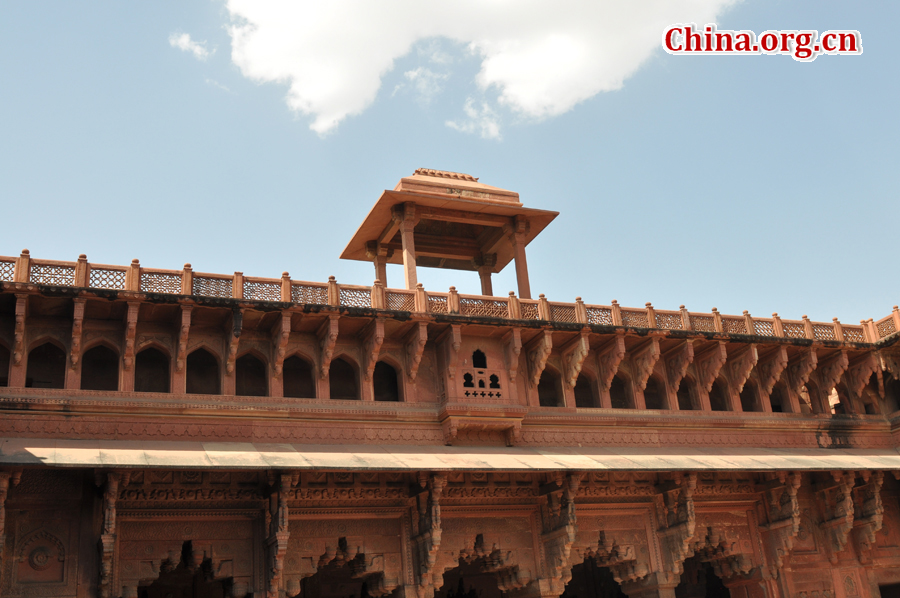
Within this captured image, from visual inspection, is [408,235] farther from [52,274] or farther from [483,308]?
[52,274]

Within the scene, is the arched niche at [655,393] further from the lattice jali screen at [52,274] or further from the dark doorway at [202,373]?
the lattice jali screen at [52,274]

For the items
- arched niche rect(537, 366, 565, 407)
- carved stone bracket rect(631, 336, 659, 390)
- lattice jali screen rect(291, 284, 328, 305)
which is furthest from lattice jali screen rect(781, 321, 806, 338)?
lattice jali screen rect(291, 284, 328, 305)

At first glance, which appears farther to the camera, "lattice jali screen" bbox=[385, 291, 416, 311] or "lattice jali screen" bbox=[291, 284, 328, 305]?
"lattice jali screen" bbox=[385, 291, 416, 311]

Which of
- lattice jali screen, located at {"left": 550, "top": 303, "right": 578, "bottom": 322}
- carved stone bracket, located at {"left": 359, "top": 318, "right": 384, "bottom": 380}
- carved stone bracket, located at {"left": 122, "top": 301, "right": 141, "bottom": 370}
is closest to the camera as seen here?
carved stone bracket, located at {"left": 122, "top": 301, "right": 141, "bottom": 370}

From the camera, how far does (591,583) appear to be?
20.8 m

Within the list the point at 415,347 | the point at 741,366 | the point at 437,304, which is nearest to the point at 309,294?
the point at 415,347

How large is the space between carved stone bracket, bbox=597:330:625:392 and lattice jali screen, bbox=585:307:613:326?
1.17ft

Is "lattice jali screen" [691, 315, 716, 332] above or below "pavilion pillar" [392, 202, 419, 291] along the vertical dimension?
below

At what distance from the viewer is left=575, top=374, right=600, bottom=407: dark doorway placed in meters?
17.8

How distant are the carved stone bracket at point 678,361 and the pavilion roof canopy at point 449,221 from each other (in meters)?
3.82

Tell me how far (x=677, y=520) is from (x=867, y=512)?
4.43m

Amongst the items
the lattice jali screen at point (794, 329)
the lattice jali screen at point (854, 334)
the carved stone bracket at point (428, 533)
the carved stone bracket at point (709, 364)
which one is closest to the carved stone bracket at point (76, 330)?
the carved stone bracket at point (428, 533)

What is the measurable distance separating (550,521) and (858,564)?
23.6 ft

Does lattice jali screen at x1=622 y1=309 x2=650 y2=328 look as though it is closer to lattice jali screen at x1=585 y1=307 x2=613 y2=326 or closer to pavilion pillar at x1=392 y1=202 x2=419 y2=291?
lattice jali screen at x1=585 y1=307 x2=613 y2=326
